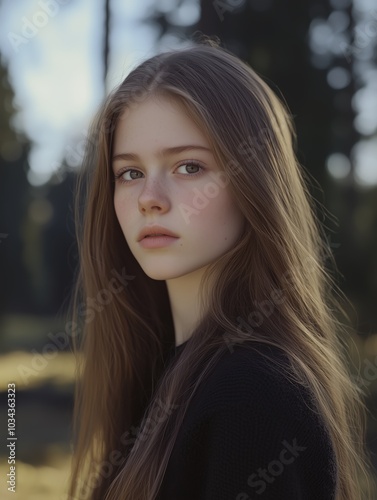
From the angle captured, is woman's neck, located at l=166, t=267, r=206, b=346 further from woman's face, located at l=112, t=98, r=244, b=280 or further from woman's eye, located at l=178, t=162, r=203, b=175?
woman's eye, located at l=178, t=162, r=203, b=175

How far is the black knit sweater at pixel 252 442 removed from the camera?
1.25 meters

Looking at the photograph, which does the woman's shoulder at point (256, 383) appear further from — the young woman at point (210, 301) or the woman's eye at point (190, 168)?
the woman's eye at point (190, 168)

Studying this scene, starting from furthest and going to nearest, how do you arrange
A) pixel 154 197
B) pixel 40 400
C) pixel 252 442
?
pixel 40 400
pixel 154 197
pixel 252 442

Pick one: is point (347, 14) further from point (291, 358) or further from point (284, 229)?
point (291, 358)

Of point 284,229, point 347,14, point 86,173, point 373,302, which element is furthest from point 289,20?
point 284,229

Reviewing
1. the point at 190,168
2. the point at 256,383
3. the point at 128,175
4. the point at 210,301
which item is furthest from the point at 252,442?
the point at 128,175

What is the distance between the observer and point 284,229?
65.4 inches

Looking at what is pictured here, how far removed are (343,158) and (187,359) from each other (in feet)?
12.3

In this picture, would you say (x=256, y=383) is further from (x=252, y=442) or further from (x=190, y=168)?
(x=190, y=168)

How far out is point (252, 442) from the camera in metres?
1.24

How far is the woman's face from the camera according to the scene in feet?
5.28

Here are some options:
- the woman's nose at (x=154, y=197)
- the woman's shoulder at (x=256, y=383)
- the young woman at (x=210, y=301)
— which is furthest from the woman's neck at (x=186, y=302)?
the woman's shoulder at (x=256, y=383)

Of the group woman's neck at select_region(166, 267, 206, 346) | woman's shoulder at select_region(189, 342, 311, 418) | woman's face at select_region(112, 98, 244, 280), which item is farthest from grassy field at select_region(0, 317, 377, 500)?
woman's shoulder at select_region(189, 342, 311, 418)

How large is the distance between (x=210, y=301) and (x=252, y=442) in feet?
1.54
